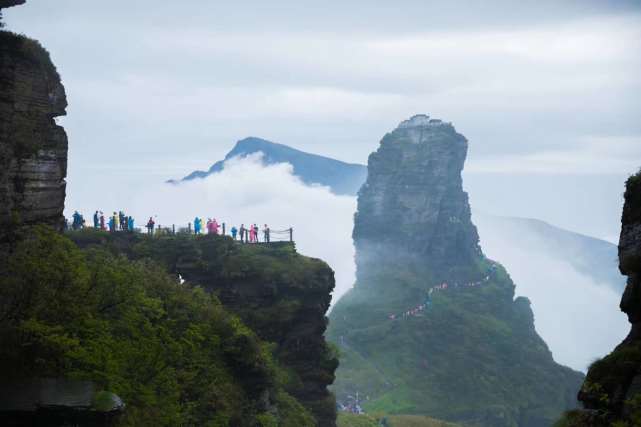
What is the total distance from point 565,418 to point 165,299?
2920 centimetres

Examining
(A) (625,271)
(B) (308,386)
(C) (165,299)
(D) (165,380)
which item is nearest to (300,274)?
(B) (308,386)

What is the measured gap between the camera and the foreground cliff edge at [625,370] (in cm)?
1964

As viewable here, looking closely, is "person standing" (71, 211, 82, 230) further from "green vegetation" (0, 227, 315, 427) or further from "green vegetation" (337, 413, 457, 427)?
"green vegetation" (337, 413, 457, 427)

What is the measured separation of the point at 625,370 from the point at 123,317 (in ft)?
74.6

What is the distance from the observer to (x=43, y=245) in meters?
31.5

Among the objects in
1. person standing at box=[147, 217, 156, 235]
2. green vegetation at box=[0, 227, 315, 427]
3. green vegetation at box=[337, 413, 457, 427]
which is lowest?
green vegetation at box=[337, 413, 457, 427]

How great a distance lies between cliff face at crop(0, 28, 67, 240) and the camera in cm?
3700

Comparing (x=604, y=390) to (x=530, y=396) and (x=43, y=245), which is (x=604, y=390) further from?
(x=530, y=396)

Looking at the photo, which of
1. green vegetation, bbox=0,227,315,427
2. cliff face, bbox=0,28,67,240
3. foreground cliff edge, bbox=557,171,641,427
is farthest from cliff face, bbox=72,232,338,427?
foreground cliff edge, bbox=557,171,641,427

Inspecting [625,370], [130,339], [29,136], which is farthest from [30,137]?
[625,370]

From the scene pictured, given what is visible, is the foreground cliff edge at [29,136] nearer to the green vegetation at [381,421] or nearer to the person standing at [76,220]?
the person standing at [76,220]

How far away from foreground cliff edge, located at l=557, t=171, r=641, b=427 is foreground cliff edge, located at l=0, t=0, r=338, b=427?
16364 mm

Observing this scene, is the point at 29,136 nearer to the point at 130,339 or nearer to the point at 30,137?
the point at 30,137

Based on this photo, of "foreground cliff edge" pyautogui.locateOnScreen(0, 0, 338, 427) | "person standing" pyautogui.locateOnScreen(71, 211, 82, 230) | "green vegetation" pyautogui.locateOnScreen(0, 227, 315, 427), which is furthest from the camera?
"person standing" pyautogui.locateOnScreen(71, 211, 82, 230)
